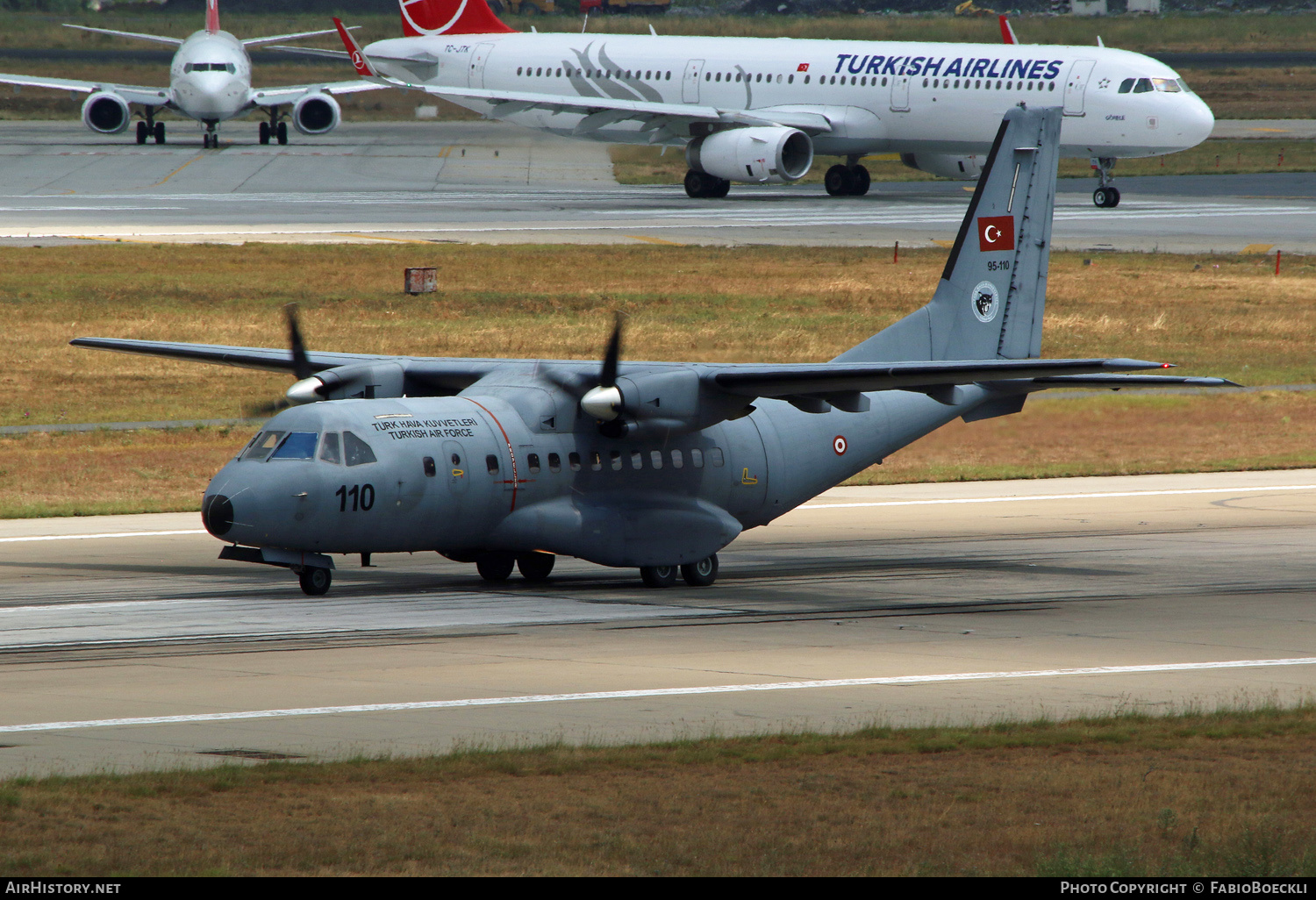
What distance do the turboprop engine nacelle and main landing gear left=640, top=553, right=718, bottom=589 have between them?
182 inches

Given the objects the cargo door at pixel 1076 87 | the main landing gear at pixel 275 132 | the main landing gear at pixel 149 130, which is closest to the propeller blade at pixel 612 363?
the cargo door at pixel 1076 87

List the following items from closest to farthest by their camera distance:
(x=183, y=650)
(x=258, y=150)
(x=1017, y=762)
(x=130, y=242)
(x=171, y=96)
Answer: (x=1017, y=762)
(x=183, y=650)
(x=130, y=242)
(x=171, y=96)
(x=258, y=150)

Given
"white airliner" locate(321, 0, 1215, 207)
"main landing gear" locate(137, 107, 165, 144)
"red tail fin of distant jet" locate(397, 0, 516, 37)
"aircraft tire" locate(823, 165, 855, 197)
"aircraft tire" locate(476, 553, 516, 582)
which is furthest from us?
"main landing gear" locate(137, 107, 165, 144)

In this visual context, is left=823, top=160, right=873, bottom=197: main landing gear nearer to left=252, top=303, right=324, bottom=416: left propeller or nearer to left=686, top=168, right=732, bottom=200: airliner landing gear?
left=686, top=168, right=732, bottom=200: airliner landing gear

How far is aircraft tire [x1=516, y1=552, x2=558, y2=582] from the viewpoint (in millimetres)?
24922

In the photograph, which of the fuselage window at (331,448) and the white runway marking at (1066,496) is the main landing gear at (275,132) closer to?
the white runway marking at (1066,496)

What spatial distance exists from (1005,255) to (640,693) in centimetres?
1471

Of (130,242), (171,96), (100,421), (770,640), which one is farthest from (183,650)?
(171,96)

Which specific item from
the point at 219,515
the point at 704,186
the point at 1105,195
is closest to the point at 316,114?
the point at 704,186

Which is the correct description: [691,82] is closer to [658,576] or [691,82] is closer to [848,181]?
[848,181]

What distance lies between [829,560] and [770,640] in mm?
6919

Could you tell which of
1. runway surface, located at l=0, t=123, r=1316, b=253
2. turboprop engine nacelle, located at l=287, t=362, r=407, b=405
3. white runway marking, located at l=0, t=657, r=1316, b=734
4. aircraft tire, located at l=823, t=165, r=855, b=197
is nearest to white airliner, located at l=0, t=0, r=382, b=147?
runway surface, located at l=0, t=123, r=1316, b=253

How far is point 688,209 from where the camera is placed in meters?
76.1

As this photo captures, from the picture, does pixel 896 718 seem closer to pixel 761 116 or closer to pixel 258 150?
pixel 761 116
